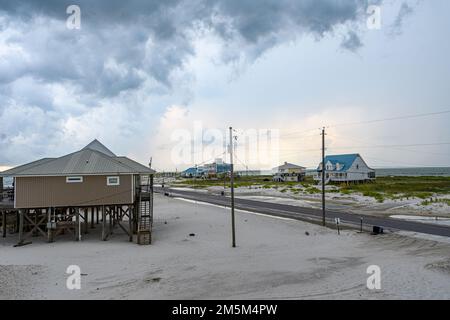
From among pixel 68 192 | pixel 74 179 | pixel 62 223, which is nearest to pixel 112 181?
pixel 74 179

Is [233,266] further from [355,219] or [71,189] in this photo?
[355,219]

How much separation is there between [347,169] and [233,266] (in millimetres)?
81628

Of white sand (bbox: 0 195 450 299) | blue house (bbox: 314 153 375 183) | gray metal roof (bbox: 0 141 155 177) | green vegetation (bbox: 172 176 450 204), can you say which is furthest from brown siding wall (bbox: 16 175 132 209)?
blue house (bbox: 314 153 375 183)

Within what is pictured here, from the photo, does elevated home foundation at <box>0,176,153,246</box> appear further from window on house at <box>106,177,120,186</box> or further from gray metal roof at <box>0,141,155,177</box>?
gray metal roof at <box>0,141,155,177</box>

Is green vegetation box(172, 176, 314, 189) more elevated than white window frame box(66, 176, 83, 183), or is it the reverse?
white window frame box(66, 176, 83, 183)

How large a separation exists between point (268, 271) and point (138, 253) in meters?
9.24

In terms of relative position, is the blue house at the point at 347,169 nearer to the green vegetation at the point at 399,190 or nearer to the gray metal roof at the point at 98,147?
the green vegetation at the point at 399,190

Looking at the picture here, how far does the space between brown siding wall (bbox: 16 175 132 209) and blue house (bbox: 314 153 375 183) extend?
77.9m

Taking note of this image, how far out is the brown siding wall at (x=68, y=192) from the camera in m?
25.2

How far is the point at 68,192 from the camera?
25.8 metres

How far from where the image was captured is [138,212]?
96.3 feet

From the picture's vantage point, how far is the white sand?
14.1 metres
